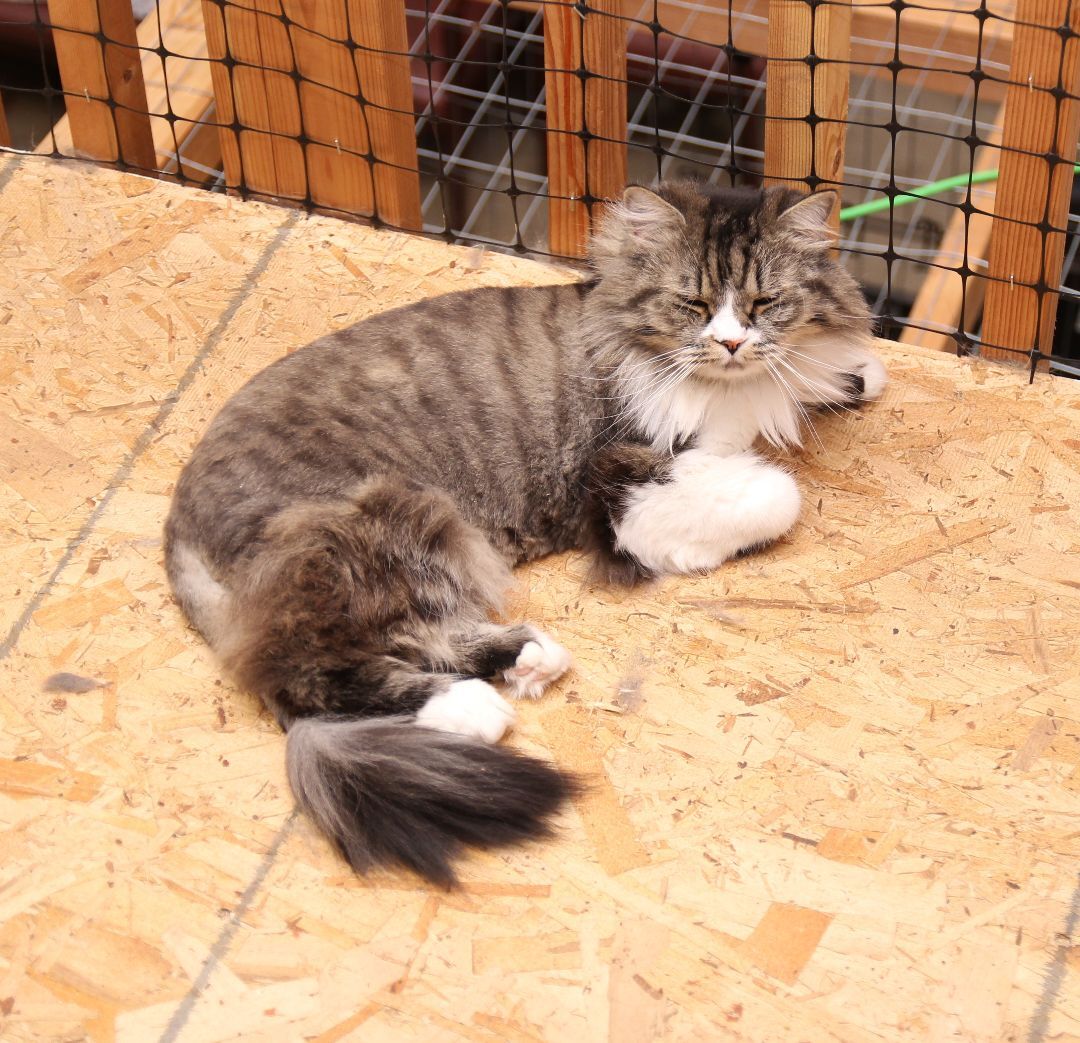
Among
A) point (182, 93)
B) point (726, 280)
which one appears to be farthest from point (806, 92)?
point (182, 93)

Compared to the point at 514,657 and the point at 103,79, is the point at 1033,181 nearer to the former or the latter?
the point at 514,657

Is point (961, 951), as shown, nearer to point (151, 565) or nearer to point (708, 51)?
point (151, 565)

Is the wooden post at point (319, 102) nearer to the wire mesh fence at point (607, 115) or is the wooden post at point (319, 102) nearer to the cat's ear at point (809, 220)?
the wire mesh fence at point (607, 115)

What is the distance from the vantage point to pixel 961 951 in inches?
76.7

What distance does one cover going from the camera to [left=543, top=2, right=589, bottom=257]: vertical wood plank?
302 centimetres

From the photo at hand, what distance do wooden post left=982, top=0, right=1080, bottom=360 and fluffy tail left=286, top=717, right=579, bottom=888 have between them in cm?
152

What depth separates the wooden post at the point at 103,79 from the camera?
3.37 m

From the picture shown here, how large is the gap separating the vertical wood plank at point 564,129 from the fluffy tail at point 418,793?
4.92 feet

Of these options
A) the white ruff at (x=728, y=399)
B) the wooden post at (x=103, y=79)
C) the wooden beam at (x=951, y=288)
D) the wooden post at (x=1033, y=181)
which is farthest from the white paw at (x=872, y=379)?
the wooden post at (x=103, y=79)

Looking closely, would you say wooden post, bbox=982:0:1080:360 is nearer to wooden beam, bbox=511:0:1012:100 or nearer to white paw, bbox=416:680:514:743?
wooden beam, bbox=511:0:1012:100

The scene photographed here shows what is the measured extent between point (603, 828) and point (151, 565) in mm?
1019

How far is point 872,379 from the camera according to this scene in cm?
288

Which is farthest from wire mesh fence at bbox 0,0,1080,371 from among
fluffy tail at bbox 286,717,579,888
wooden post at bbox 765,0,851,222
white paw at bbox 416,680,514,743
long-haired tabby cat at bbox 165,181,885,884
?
fluffy tail at bbox 286,717,579,888

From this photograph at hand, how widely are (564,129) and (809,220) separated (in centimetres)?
80
